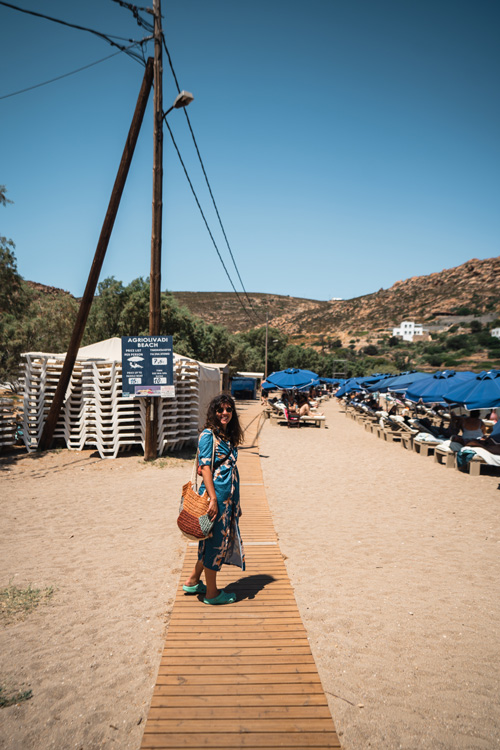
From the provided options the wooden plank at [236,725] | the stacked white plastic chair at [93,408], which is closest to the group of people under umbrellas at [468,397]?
the stacked white plastic chair at [93,408]

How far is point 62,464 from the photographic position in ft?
32.8

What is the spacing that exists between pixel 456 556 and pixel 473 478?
5277mm

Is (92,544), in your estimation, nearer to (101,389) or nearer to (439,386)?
(101,389)

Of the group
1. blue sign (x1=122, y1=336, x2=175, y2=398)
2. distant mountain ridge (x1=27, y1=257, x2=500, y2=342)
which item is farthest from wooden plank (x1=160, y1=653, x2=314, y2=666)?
distant mountain ridge (x1=27, y1=257, x2=500, y2=342)

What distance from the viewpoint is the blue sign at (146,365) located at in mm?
10109

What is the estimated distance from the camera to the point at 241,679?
2.82 m

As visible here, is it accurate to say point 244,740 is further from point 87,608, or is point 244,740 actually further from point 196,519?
point 87,608

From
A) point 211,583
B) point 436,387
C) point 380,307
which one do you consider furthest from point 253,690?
point 380,307

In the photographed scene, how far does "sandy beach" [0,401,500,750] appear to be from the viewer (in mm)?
2605

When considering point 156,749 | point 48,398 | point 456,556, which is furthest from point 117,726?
point 48,398

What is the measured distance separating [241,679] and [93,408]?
8.89 metres

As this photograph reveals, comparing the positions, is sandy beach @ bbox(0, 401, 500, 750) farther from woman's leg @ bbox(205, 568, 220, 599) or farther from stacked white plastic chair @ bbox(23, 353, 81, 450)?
stacked white plastic chair @ bbox(23, 353, 81, 450)

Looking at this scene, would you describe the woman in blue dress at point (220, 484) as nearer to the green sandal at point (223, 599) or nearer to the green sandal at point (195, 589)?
the green sandal at point (223, 599)

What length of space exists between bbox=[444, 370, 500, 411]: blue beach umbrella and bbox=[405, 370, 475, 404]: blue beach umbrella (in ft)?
1.21
